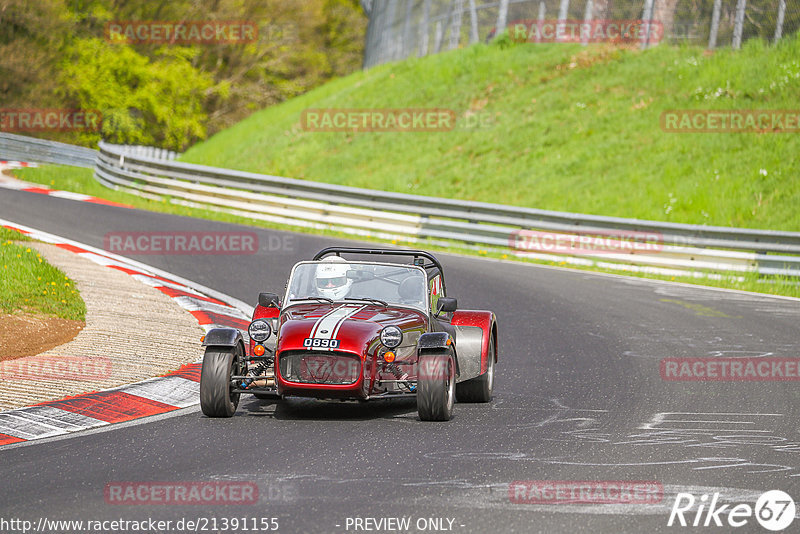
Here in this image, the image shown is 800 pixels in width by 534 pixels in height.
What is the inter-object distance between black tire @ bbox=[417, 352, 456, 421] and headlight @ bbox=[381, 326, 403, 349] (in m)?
0.27

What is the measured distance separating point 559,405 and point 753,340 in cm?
453

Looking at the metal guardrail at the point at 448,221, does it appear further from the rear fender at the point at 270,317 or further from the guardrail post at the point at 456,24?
the guardrail post at the point at 456,24

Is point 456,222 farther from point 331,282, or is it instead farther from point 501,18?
point 501,18

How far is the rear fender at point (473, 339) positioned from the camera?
29.0ft

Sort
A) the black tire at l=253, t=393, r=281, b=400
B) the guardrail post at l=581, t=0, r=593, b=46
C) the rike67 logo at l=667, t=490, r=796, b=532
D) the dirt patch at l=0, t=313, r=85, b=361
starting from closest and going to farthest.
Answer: the rike67 logo at l=667, t=490, r=796, b=532, the black tire at l=253, t=393, r=281, b=400, the dirt patch at l=0, t=313, r=85, b=361, the guardrail post at l=581, t=0, r=593, b=46

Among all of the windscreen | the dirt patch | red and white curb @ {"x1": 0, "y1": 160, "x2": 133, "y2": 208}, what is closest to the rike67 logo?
the windscreen

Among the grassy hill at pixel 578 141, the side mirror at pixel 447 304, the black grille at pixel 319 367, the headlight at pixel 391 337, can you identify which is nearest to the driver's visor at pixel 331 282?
the side mirror at pixel 447 304

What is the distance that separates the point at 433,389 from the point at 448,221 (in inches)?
531

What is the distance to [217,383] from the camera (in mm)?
7852

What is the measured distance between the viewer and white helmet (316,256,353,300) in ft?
29.6

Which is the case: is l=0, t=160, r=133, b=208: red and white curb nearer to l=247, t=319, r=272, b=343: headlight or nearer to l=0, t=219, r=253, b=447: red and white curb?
l=0, t=219, r=253, b=447: red and white curb

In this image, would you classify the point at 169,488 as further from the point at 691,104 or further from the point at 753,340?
the point at 691,104

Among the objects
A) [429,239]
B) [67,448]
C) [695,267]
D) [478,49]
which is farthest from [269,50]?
[67,448]

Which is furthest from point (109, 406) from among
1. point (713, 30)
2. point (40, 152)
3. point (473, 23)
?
point (40, 152)
